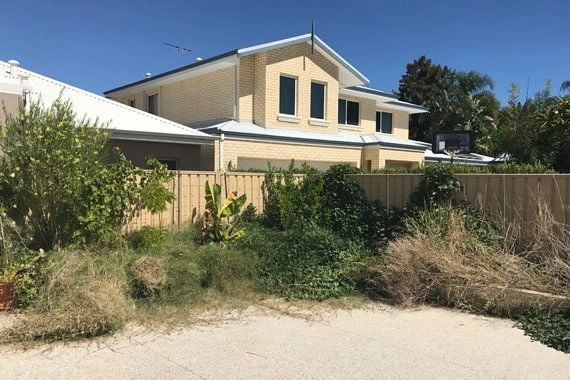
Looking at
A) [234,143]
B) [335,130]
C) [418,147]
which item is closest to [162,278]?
[234,143]

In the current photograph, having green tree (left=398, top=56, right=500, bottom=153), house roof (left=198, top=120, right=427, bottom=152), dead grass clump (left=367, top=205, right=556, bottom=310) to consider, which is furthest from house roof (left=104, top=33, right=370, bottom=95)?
green tree (left=398, top=56, right=500, bottom=153)

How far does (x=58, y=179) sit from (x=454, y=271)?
591 centimetres

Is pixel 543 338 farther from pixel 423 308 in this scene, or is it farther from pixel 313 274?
pixel 313 274

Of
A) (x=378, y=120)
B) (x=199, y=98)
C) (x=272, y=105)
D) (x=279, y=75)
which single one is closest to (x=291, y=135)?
(x=272, y=105)

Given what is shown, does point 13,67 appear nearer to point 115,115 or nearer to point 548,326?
point 115,115

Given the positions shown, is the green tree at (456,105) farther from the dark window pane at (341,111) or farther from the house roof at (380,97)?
the dark window pane at (341,111)

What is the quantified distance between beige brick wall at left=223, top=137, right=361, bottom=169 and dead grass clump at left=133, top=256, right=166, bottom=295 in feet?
31.2

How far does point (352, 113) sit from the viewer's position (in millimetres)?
24156

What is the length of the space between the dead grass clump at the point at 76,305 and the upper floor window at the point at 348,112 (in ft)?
59.1

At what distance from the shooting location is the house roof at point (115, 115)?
1293 cm

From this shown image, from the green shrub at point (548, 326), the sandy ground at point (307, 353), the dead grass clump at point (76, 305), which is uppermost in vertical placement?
the dead grass clump at point (76, 305)

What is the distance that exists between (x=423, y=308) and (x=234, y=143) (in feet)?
36.6

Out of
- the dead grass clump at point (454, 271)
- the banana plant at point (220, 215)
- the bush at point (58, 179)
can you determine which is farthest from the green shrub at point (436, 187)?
the bush at point (58, 179)

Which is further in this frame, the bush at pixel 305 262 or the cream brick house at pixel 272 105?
the cream brick house at pixel 272 105
